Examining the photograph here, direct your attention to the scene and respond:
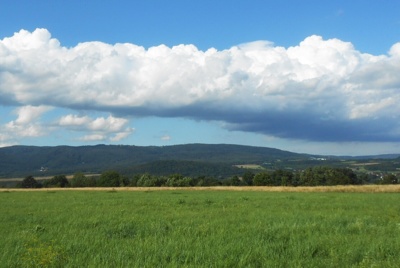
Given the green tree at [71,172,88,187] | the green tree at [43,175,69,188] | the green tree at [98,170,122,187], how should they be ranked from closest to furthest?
1. the green tree at [98,170,122,187]
2. the green tree at [71,172,88,187]
3. the green tree at [43,175,69,188]

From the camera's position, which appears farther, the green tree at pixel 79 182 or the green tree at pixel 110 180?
the green tree at pixel 79 182

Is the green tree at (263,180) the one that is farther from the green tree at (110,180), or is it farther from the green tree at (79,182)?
the green tree at (79,182)

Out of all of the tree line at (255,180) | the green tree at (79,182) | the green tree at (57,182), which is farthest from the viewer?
the green tree at (57,182)

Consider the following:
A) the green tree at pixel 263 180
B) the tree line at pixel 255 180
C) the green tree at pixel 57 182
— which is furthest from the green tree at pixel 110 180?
the green tree at pixel 263 180

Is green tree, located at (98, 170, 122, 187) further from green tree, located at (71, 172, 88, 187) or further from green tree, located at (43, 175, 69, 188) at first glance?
green tree, located at (43, 175, 69, 188)

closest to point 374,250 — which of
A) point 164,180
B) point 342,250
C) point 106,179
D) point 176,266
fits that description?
point 342,250

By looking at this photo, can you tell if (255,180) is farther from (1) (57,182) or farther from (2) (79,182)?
(1) (57,182)

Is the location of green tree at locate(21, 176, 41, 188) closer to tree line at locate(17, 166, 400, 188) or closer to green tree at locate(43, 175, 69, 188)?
tree line at locate(17, 166, 400, 188)

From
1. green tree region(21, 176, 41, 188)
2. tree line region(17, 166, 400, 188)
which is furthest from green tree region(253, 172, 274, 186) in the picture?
green tree region(21, 176, 41, 188)

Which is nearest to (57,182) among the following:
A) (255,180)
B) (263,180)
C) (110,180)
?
(110,180)

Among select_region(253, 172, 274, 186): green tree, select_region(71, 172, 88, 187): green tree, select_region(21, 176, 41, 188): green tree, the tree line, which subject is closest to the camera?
the tree line

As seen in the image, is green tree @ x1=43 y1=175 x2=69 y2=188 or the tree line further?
green tree @ x1=43 y1=175 x2=69 y2=188

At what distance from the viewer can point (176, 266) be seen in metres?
7.16

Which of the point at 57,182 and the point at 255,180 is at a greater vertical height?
the point at 255,180
